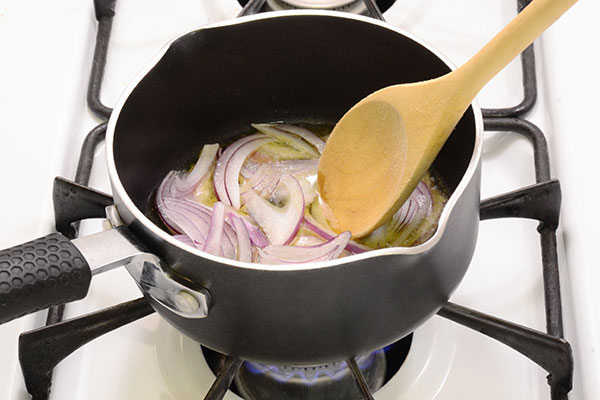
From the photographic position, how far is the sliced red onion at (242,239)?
0.69 metres

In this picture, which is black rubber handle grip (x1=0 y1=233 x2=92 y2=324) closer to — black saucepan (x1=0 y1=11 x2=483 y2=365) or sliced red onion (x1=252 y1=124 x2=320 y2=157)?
black saucepan (x1=0 y1=11 x2=483 y2=365)

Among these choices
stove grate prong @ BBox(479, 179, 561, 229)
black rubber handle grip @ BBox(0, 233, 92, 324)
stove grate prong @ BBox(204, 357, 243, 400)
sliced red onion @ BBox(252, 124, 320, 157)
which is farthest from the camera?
sliced red onion @ BBox(252, 124, 320, 157)

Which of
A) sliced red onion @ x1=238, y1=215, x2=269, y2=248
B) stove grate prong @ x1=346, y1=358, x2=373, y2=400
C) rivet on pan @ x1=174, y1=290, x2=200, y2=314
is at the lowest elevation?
stove grate prong @ x1=346, y1=358, x2=373, y2=400

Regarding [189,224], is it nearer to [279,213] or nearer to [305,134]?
[279,213]

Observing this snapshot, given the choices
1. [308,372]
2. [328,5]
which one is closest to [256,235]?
[308,372]

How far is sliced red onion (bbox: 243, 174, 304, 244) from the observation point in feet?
2.38

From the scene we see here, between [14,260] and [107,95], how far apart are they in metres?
0.42

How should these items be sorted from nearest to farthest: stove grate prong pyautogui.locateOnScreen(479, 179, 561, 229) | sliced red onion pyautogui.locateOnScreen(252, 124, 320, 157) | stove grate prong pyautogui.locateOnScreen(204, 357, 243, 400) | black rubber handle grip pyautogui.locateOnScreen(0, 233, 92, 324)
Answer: black rubber handle grip pyautogui.locateOnScreen(0, 233, 92, 324), stove grate prong pyautogui.locateOnScreen(204, 357, 243, 400), stove grate prong pyautogui.locateOnScreen(479, 179, 561, 229), sliced red onion pyautogui.locateOnScreen(252, 124, 320, 157)

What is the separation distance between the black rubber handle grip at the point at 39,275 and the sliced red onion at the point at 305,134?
36 cm

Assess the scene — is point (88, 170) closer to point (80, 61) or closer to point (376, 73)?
point (80, 61)

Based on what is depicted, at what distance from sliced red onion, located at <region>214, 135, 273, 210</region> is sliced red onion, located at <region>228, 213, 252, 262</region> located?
61 millimetres

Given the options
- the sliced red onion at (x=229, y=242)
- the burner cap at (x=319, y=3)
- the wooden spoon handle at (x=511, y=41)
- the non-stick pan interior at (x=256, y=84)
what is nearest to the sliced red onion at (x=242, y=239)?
the sliced red onion at (x=229, y=242)

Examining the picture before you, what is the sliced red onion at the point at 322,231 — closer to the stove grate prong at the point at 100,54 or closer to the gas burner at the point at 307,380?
the gas burner at the point at 307,380

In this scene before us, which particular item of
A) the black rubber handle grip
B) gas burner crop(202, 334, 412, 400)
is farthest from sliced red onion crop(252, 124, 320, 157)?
the black rubber handle grip
